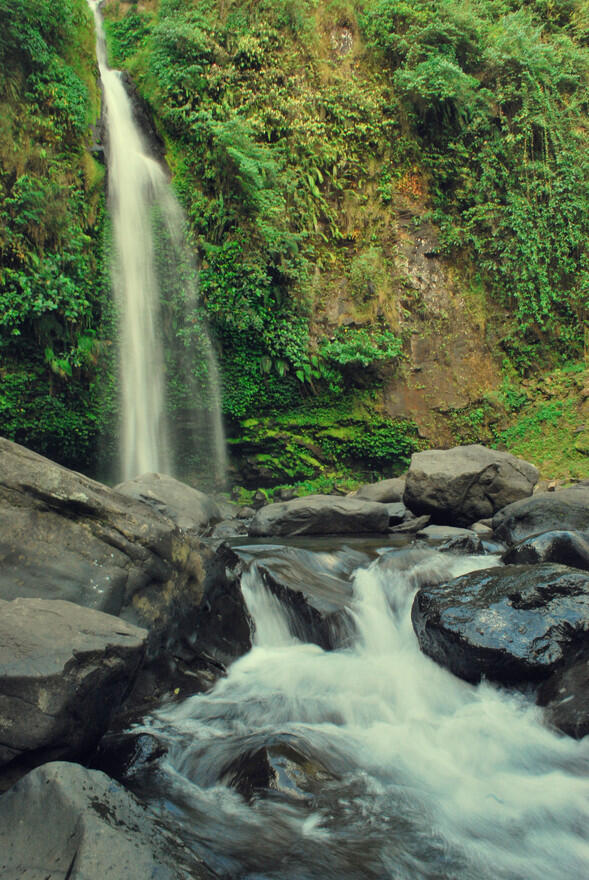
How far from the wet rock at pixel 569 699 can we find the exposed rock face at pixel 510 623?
8 cm

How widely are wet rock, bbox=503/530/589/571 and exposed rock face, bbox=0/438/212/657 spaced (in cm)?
333

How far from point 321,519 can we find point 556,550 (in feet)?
12.8

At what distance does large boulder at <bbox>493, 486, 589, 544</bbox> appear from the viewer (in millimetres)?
6953

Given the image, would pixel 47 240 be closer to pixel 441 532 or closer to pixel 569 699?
pixel 441 532

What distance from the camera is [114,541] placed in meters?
3.98

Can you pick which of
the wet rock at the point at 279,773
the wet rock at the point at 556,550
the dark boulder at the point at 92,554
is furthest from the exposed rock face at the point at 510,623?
the dark boulder at the point at 92,554

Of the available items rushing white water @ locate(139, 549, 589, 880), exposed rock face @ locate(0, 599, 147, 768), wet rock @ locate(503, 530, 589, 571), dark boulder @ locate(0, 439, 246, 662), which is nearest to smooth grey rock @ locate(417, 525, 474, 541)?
wet rock @ locate(503, 530, 589, 571)

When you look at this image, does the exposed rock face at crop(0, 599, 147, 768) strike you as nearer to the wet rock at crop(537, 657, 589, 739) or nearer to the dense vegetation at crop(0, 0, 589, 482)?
the wet rock at crop(537, 657, 589, 739)

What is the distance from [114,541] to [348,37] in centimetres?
1669

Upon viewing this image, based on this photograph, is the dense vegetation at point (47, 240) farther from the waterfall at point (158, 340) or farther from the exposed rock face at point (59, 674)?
the exposed rock face at point (59, 674)

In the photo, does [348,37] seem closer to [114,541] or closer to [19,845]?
[114,541]

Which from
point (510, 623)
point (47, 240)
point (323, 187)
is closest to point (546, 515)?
point (510, 623)

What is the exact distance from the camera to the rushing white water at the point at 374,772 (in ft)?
7.91

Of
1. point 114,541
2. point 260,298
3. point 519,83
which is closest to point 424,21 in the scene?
point 519,83
